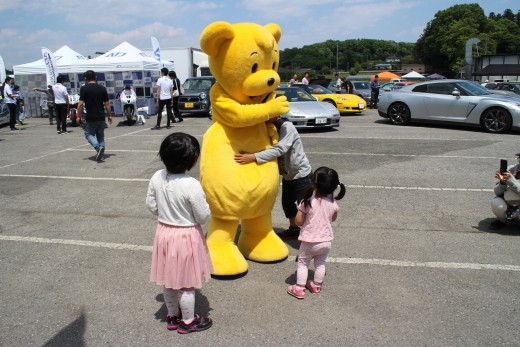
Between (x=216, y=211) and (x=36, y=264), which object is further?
(x=36, y=264)

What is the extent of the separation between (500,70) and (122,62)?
Answer: 41.8 m

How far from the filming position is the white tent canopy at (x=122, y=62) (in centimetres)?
1759

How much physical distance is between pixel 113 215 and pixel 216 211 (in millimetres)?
2459

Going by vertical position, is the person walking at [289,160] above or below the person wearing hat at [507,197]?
above

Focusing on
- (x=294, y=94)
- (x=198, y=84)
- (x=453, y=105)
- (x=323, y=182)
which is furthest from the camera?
(x=198, y=84)

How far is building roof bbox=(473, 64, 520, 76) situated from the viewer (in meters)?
43.1

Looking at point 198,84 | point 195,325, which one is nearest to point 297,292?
point 195,325

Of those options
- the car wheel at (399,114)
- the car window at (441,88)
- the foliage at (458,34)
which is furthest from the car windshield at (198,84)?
the foliage at (458,34)

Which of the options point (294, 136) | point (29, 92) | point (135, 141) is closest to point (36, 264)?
point (294, 136)

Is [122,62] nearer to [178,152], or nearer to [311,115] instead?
[311,115]

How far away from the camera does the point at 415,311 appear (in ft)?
10.8

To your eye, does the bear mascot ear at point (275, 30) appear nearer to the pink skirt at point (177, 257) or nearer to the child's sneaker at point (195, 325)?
the pink skirt at point (177, 257)

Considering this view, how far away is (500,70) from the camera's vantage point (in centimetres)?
4469

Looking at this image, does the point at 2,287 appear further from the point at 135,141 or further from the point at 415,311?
the point at 135,141
